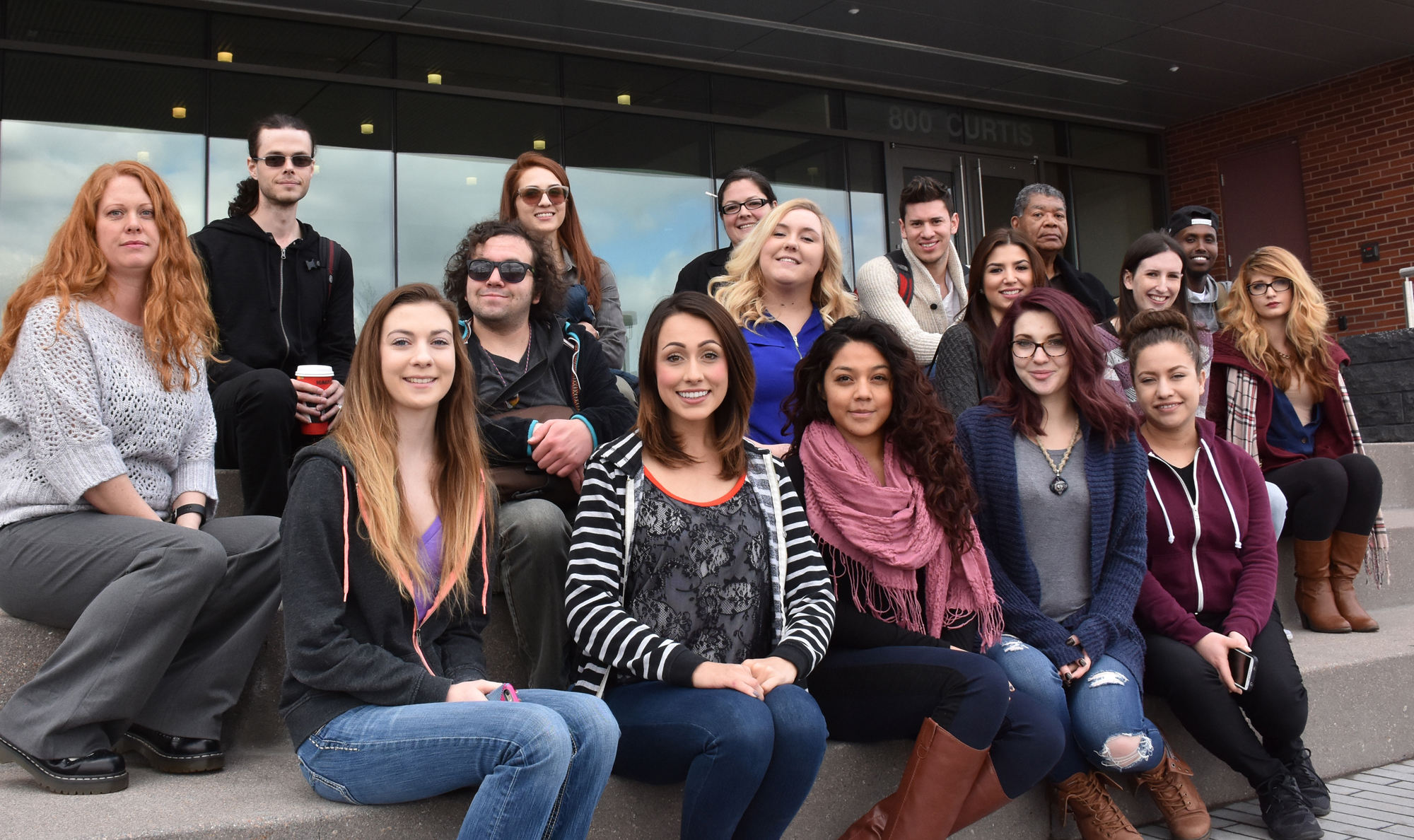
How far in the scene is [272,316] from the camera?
144 inches

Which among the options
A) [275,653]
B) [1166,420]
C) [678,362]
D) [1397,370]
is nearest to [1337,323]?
[1397,370]

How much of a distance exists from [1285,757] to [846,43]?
6865 millimetres

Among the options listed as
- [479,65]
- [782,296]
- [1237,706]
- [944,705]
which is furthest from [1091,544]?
[479,65]

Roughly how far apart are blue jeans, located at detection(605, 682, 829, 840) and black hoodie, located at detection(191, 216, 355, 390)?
1976 mm

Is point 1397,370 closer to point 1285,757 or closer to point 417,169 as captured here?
point 1285,757

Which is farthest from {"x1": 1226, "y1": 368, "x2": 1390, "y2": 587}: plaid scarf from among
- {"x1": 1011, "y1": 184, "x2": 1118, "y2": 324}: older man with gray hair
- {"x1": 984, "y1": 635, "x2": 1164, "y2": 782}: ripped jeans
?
{"x1": 984, "y1": 635, "x2": 1164, "y2": 782}: ripped jeans

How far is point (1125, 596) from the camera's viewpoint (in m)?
3.01

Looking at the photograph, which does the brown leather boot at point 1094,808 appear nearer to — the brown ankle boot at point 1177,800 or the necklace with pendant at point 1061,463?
the brown ankle boot at point 1177,800

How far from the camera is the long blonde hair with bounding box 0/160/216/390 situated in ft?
8.58

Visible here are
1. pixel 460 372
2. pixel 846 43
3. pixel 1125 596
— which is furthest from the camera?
pixel 846 43

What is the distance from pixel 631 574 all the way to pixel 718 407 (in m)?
0.49

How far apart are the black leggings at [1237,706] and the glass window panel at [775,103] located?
279 inches

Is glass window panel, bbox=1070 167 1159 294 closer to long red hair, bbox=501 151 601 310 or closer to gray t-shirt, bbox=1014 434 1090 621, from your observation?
long red hair, bbox=501 151 601 310

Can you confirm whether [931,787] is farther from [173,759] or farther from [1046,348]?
[173,759]
